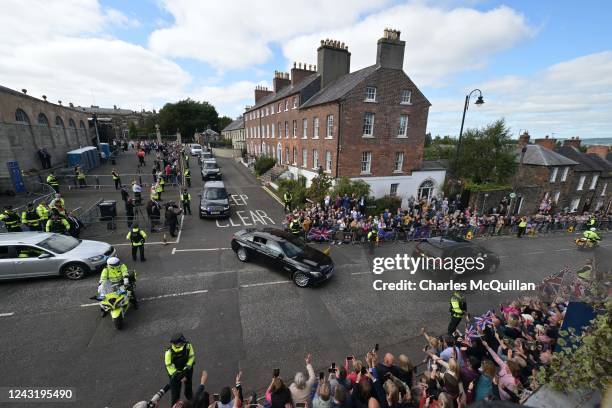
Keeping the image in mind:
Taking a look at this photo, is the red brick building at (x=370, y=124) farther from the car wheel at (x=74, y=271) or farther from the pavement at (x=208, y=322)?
the car wheel at (x=74, y=271)

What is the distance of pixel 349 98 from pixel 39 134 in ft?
80.8

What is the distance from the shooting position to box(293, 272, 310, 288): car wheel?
8742 mm

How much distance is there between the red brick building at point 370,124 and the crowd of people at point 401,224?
143 inches

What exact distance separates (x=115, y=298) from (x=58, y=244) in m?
4.19

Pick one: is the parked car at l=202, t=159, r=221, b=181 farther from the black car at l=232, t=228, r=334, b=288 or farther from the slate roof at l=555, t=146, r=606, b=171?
the slate roof at l=555, t=146, r=606, b=171

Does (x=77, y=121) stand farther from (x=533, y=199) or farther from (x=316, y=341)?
(x=533, y=199)

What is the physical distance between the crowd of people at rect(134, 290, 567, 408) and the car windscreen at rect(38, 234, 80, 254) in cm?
711

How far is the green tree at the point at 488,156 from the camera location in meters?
20.8

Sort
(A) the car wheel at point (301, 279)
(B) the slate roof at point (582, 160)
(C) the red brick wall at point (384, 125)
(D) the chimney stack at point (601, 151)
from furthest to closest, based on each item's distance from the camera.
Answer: (D) the chimney stack at point (601, 151) → (B) the slate roof at point (582, 160) → (C) the red brick wall at point (384, 125) → (A) the car wheel at point (301, 279)

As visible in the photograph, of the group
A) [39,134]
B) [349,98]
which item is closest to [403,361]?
[349,98]

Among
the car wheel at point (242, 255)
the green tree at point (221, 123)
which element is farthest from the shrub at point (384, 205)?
the green tree at point (221, 123)

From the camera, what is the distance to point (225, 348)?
616 cm

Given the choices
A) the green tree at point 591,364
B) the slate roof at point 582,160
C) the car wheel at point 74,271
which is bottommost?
the car wheel at point 74,271

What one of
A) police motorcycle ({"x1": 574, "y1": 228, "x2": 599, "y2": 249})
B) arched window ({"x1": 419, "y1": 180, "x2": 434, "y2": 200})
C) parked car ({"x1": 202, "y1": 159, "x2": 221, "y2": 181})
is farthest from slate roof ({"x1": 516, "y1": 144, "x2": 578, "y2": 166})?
parked car ({"x1": 202, "y1": 159, "x2": 221, "y2": 181})
